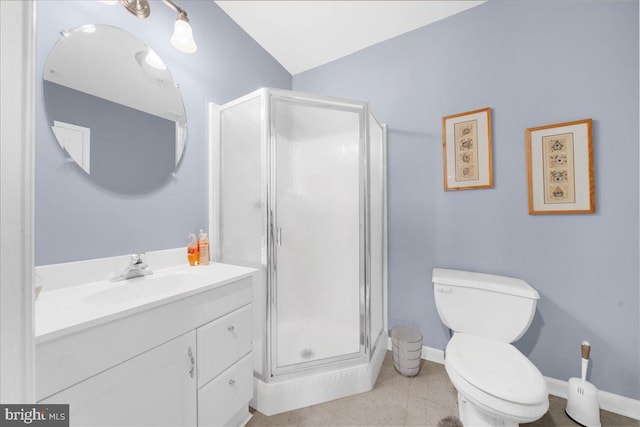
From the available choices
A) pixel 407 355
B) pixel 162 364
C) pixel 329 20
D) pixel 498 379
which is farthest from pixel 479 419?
pixel 329 20

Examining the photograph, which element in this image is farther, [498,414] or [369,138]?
[369,138]

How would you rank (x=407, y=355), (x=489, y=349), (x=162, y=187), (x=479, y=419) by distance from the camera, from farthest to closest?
(x=407, y=355) → (x=162, y=187) → (x=489, y=349) → (x=479, y=419)

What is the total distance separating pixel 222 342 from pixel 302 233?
2.62ft

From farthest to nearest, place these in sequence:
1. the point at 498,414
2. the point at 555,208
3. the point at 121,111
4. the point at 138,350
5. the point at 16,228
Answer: the point at 555,208 → the point at 121,111 → the point at 498,414 → the point at 138,350 → the point at 16,228

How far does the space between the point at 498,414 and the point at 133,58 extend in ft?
7.88

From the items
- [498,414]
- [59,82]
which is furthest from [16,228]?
[498,414]

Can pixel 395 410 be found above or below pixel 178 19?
below

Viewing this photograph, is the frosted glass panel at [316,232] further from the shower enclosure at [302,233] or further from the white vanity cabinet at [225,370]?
the white vanity cabinet at [225,370]

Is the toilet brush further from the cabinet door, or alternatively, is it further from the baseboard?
the cabinet door

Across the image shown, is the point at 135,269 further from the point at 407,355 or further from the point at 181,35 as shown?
the point at 407,355

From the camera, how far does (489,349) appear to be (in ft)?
4.42

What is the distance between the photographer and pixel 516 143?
1.71 metres

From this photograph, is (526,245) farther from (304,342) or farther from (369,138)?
(304,342)

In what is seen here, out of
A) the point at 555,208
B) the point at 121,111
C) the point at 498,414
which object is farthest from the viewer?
the point at 555,208
